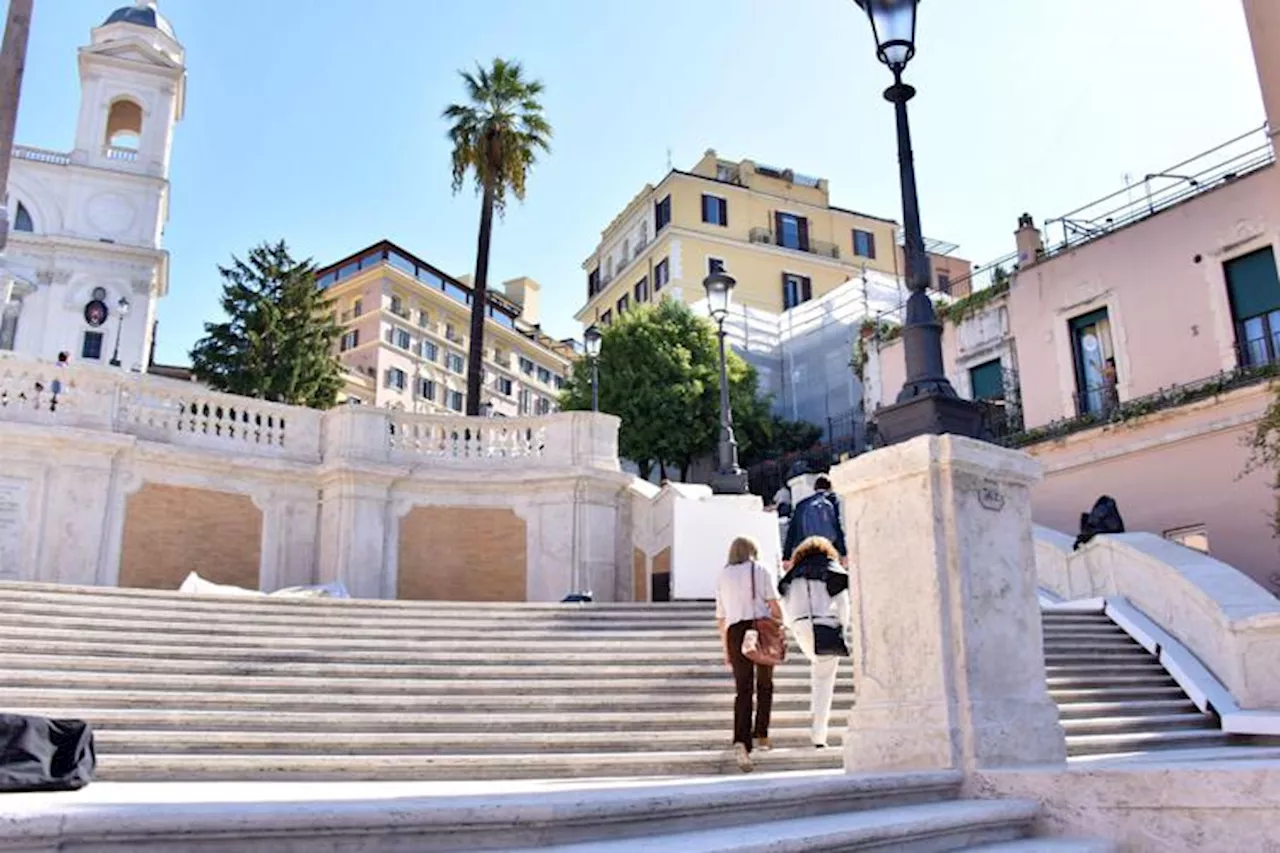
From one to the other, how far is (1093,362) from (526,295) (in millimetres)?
61610

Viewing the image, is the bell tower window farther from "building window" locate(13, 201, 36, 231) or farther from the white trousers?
the white trousers

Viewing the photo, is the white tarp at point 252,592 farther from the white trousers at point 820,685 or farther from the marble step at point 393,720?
the white trousers at point 820,685

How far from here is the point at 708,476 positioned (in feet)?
126

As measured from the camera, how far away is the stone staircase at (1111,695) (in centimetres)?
863

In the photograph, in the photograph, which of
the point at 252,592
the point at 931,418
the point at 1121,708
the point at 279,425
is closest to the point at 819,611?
the point at 931,418

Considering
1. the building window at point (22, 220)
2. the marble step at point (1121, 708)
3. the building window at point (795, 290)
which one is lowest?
the marble step at point (1121, 708)

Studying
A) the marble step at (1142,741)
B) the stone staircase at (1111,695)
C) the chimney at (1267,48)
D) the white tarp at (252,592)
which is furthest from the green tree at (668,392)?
the marble step at (1142,741)

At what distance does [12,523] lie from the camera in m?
15.2

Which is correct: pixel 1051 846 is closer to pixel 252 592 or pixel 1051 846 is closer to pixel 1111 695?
pixel 1111 695

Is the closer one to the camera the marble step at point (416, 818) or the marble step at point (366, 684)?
the marble step at point (416, 818)

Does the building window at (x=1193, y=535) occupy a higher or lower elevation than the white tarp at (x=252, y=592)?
higher

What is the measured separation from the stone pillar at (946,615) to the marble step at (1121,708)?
3478 mm

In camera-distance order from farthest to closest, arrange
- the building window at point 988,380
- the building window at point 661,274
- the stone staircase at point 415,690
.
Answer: the building window at point 661,274 < the building window at point 988,380 < the stone staircase at point 415,690

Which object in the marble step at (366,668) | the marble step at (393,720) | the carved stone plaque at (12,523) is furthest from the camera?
the carved stone plaque at (12,523)
